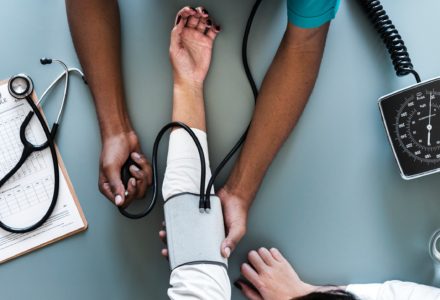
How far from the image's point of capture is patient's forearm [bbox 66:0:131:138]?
39.7 inches

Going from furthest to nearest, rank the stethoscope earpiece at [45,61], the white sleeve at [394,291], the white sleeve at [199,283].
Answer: the stethoscope earpiece at [45,61] → the white sleeve at [394,291] → the white sleeve at [199,283]

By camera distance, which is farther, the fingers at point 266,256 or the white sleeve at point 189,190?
the fingers at point 266,256

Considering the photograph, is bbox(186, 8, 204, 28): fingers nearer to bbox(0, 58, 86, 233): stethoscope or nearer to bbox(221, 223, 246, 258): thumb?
bbox(0, 58, 86, 233): stethoscope

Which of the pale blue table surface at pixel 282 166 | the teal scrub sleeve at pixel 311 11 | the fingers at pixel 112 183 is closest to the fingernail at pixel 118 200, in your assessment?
the fingers at pixel 112 183

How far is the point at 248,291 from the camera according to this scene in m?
1.05


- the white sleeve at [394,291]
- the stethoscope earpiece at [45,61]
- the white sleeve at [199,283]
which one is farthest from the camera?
the stethoscope earpiece at [45,61]

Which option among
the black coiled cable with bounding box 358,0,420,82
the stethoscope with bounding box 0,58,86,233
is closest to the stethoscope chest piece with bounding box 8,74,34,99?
the stethoscope with bounding box 0,58,86,233

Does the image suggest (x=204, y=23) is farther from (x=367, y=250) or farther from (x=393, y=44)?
(x=367, y=250)

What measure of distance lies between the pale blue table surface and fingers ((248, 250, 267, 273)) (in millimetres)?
26

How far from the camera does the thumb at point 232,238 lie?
900mm

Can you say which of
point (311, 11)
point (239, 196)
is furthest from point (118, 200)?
point (311, 11)

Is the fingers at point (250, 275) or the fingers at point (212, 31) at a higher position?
the fingers at point (212, 31)

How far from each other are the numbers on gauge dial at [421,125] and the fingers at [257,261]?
0.42 m

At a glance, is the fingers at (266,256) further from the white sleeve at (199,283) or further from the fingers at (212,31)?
the fingers at (212,31)
